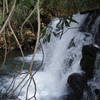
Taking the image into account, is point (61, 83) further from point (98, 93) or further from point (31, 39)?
point (31, 39)

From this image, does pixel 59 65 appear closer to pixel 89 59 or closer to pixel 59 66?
pixel 59 66

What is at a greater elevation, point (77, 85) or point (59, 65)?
point (77, 85)

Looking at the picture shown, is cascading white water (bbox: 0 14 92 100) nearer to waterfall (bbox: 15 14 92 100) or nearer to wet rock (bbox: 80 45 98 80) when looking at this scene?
waterfall (bbox: 15 14 92 100)

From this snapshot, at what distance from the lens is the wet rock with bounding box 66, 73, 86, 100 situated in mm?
5109

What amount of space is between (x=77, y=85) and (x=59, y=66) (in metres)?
1.68

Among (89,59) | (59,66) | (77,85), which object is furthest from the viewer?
(59,66)

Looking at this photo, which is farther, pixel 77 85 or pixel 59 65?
pixel 59 65

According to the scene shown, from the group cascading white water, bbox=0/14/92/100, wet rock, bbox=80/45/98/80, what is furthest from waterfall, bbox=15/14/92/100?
wet rock, bbox=80/45/98/80

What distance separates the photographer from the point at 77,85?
5129 mm

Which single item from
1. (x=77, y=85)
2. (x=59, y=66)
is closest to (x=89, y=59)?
(x=77, y=85)

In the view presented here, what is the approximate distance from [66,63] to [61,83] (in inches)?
22.8

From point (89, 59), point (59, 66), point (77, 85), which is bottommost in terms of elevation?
point (59, 66)

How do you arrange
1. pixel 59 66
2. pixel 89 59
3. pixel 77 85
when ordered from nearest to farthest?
pixel 77 85
pixel 89 59
pixel 59 66

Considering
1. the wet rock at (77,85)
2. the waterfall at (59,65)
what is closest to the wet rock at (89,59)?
the wet rock at (77,85)
